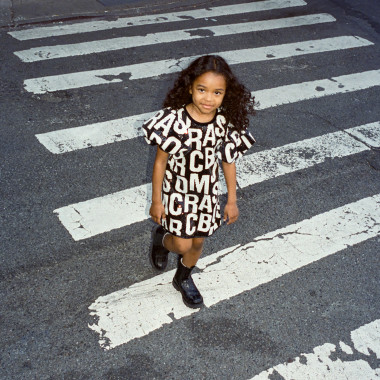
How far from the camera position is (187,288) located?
371 centimetres

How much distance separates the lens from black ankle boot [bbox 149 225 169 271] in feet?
12.6

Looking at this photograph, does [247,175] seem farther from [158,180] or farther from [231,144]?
[158,180]

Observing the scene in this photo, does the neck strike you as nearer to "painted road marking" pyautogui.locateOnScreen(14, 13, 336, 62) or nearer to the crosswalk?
the crosswalk

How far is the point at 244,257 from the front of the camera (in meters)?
4.22

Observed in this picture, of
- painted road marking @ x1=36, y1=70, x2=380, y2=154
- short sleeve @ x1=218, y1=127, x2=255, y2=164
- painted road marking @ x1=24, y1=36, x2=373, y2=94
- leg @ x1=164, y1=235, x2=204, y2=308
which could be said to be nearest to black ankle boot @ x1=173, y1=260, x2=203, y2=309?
leg @ x1=164, y1=235, x2=204, y2=308

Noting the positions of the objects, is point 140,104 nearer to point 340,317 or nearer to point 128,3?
point 340,317

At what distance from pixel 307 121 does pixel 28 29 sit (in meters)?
4.79

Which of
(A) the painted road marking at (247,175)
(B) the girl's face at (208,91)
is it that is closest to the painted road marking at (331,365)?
(B) the girl's face at (208,91)

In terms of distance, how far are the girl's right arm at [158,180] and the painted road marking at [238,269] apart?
0.72 metres

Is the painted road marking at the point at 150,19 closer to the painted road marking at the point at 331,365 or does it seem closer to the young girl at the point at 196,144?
the young girl at the point at 196,144

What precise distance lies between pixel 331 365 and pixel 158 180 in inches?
62.1

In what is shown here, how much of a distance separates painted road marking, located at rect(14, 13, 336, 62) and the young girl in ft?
15.7

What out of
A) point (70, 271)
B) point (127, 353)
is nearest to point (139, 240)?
point (70, 271)

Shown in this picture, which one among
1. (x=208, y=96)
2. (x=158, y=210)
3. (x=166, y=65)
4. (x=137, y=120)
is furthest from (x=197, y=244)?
(x=166, y=65)
